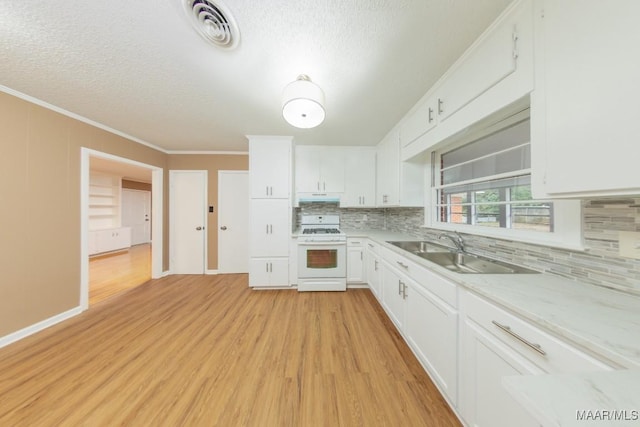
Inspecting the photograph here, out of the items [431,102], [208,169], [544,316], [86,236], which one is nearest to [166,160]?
[208,169]

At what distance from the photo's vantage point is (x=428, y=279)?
145 cm

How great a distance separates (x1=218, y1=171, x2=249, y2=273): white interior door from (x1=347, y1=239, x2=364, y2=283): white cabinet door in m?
1.99

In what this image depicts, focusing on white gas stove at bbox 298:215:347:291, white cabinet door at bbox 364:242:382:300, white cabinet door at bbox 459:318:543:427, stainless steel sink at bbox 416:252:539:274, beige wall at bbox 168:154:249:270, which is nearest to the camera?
white cabinet door at bbox 459:318:543:427

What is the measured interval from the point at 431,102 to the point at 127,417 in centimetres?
319

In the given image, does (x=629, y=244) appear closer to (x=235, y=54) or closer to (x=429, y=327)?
(x=429, y=327)

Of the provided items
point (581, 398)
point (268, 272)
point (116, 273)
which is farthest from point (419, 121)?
point (116, 273)

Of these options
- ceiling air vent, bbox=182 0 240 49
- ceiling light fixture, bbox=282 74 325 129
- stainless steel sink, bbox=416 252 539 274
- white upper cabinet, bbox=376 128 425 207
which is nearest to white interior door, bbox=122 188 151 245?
ceiling air vent, bbox=182 0 240 49

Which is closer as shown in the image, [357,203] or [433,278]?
[433,278]

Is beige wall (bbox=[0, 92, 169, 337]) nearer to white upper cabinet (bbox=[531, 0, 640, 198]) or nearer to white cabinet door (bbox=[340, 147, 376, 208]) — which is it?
white cabinet door (bbox=[340, 147, 376, 208])

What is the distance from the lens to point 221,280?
352cm

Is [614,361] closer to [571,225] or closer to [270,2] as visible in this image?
[571,225]

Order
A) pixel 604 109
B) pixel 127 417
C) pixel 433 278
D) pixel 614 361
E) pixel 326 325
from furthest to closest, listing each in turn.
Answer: pixel 326 325 < pixel 433 278 < pixel 127 417 < pixel 604 109 < pixel 614 361

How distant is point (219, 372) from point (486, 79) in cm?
274

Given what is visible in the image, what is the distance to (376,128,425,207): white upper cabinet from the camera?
2.48 meters
